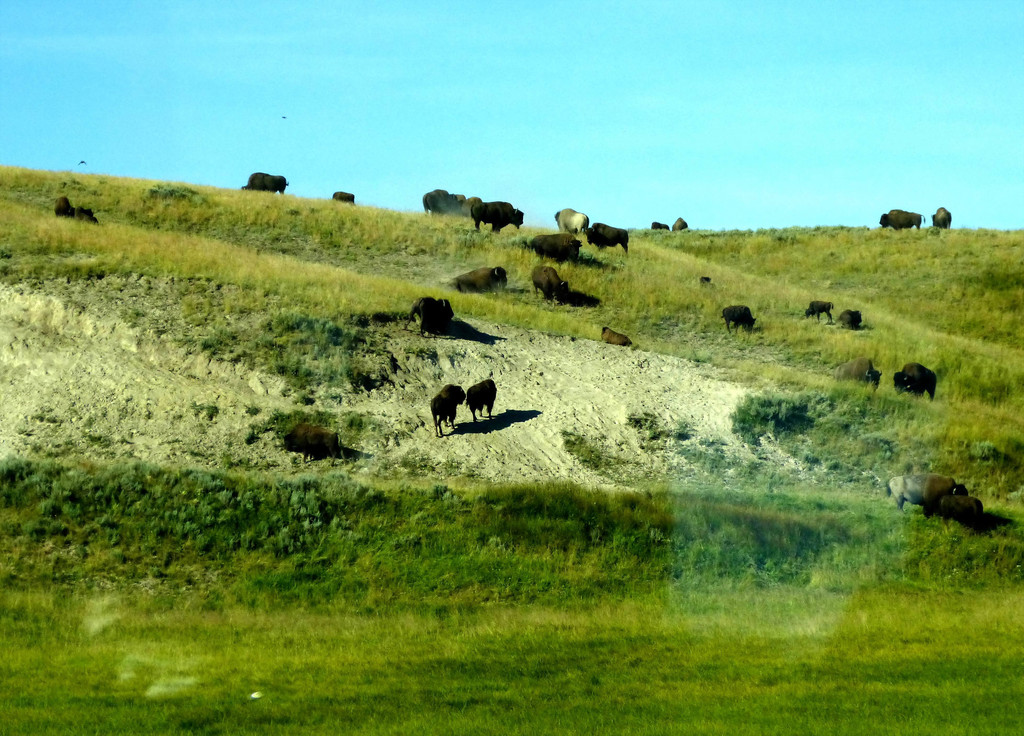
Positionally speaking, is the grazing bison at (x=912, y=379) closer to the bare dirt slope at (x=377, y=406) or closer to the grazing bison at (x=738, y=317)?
the bare dirt slope at (x=377, y=406)

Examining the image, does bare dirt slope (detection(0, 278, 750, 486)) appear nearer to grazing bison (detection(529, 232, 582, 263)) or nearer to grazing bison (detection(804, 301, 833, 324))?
grazing bison (detection(529, 232, 582, 263))

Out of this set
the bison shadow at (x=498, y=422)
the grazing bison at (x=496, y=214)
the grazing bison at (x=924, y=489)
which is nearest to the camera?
the grazing bison at (x=924, y=489)

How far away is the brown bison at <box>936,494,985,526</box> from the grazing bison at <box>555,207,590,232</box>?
33231 millimetres

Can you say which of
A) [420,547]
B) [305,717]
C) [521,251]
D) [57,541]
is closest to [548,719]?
[305,717]

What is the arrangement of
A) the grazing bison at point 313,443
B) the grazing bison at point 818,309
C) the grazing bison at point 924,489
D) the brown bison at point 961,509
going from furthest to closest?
the grazing bison at point 818,309
the grazing bison at point 313,443
the grazing bison at point 924,489
the brown bison at point 961,509

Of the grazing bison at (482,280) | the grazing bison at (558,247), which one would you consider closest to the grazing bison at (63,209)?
the grazing bison at (482,280)

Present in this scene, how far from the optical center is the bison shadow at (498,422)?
30297 mm

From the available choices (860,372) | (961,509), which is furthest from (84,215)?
(961,509)

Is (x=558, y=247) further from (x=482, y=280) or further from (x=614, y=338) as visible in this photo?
(x=614, y=338)

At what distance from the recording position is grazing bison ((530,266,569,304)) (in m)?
43.4

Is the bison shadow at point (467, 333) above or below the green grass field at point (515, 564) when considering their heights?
above

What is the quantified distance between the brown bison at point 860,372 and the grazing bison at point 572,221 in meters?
22.4

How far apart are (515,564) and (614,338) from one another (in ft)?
53.5

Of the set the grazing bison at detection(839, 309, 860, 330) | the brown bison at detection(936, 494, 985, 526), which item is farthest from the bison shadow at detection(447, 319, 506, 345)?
the grazing bison at detection(839, 309, 860, 330)
